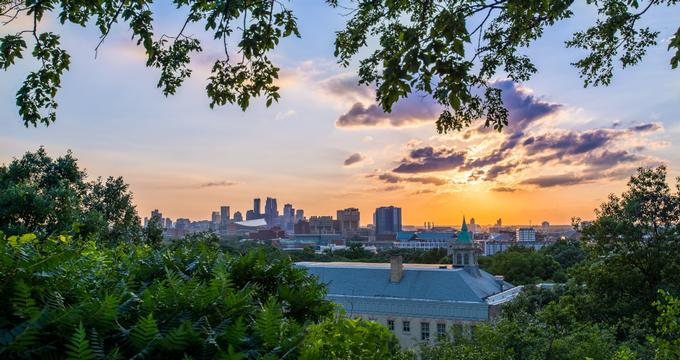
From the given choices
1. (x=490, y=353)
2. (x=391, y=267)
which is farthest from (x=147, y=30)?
(x=391, y=267)

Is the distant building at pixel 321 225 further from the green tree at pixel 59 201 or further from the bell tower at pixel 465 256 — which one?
the green tree at pixel 59 201

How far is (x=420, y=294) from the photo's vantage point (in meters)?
36.0

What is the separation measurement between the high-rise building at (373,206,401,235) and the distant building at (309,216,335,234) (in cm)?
1625

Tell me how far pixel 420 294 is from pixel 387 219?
138 meters

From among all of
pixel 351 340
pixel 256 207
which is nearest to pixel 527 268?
pixel 351 340

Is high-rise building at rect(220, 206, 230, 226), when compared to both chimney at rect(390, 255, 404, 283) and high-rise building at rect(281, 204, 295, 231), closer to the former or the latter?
high-rise building at rect(281, 204, 295, 231)

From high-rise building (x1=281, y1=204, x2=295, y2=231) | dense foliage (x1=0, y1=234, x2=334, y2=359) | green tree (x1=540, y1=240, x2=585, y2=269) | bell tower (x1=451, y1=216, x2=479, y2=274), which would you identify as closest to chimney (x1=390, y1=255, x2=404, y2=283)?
bell tower (x1=451, y1=216, x2=479, y2=274)

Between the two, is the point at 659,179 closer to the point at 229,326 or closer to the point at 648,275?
the point at 648,275

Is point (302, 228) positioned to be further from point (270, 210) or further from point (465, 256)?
point (465, 256)

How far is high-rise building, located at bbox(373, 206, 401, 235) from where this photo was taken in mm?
172500

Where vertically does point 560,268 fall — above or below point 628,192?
below

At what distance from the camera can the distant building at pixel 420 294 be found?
→ 111ft

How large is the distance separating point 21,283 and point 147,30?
13.0 ft

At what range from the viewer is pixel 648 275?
715 inches
